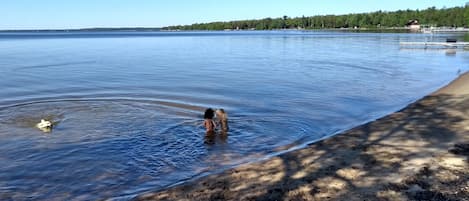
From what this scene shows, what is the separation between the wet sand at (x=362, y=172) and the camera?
27.1 ft

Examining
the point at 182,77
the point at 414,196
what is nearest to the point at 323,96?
the point at 182,77

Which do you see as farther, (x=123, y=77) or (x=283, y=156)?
(x=123, y=77)

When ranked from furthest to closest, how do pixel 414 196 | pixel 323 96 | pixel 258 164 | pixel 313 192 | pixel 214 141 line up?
1. pixel 323 96
2. pixel 214 141
3. pixel 258 164
4. pixel 313 192
5. pixel 414 196

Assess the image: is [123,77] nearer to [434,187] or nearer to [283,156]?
[283,156]

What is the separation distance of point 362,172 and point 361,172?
20 mm

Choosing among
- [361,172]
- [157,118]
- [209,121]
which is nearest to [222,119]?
[209,121]

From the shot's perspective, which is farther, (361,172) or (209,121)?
(209,121)

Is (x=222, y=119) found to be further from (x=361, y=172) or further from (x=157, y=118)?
(x=361, y=172)

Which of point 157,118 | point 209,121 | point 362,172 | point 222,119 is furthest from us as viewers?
point 157,118

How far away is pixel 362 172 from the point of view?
9.45 meters

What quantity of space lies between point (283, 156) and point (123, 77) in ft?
73.3

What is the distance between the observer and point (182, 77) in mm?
31703

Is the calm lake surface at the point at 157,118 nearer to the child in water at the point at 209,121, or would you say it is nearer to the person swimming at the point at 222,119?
the person swimming at the point at 222,119

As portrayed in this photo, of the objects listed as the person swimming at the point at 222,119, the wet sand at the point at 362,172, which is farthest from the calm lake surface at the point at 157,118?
the wet sand at the point at 362,172
